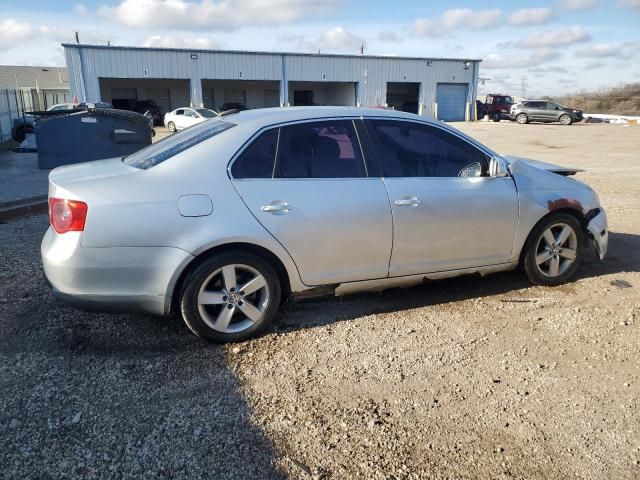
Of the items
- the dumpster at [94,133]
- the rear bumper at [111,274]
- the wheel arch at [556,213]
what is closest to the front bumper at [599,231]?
the wheel arch at [556,213]

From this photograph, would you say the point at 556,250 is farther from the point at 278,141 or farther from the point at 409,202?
the point at 278,141

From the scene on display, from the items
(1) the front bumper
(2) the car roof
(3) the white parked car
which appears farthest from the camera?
(3) the white parked car

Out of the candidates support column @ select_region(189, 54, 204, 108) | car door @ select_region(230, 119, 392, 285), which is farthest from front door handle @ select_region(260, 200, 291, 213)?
support column @ select_region(189, 54, 204, 108)

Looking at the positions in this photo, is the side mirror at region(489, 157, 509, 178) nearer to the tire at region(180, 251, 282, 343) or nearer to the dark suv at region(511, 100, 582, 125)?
the tire at region(180, 251, 282, 343)

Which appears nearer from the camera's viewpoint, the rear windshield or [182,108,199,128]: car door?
the rear windshield

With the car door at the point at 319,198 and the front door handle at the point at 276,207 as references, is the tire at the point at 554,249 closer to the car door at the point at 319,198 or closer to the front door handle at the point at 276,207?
the car door at the point at 319,198

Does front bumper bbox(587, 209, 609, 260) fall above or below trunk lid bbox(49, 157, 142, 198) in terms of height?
below

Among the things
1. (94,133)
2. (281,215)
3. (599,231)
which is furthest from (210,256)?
(94,133)

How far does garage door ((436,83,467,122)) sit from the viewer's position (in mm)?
44750

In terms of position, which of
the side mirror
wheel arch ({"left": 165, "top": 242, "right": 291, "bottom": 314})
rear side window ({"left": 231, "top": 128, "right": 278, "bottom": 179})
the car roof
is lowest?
wheel arch ({"left": 165, "top": 242, "right": 291, "bottom": 314})

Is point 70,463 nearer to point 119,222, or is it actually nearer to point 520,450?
point 119,222

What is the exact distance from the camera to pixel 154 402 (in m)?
3.09

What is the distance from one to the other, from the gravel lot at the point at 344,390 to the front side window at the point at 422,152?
3.76 ft

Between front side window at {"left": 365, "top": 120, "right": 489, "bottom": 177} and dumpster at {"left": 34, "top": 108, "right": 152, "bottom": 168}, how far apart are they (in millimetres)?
8997
